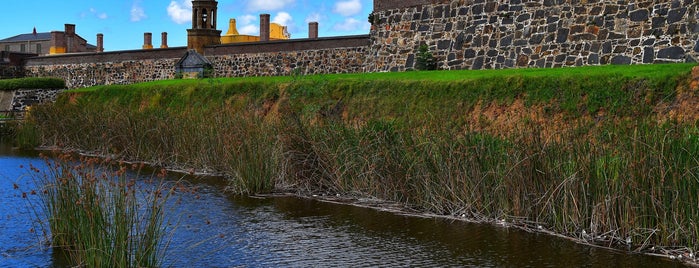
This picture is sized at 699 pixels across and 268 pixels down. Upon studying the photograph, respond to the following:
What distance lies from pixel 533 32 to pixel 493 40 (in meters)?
1.62

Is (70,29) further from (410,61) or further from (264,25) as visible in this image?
(410,61)

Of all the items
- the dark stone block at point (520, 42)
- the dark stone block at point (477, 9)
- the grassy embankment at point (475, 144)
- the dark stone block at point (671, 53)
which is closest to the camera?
the grassy embankment at point (475, 144)

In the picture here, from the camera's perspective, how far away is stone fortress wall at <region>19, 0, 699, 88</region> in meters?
21.4

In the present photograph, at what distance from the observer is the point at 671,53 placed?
68.1 ft

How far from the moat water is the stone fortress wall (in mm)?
12053

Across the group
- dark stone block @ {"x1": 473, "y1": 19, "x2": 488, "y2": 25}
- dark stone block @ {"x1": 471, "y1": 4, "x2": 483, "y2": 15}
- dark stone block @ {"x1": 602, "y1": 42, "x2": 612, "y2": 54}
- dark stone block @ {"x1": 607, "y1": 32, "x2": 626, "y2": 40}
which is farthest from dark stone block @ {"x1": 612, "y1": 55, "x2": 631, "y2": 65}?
dark stone block @ {"x1": 471, "y1": 4, "x2": 483, "y2": 15}

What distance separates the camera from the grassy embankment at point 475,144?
9.41m

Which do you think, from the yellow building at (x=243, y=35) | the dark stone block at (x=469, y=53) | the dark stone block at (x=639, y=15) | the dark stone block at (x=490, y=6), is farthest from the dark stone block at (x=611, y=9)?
the yellow building at (x=243, y=35)

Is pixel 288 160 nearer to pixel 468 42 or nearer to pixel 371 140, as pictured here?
pixel 371 140

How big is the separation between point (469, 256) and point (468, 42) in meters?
18.3

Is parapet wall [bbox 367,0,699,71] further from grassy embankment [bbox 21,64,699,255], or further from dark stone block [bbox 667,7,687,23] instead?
grassy embankment [bbox 21,64,699,255]

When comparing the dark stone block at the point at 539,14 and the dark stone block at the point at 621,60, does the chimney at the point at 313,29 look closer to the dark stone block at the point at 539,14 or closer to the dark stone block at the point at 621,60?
the dark stone block at the point at 539,14

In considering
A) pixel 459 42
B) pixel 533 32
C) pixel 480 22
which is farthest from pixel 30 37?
pixel 533 32

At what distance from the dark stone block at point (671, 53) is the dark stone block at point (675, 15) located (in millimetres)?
774
